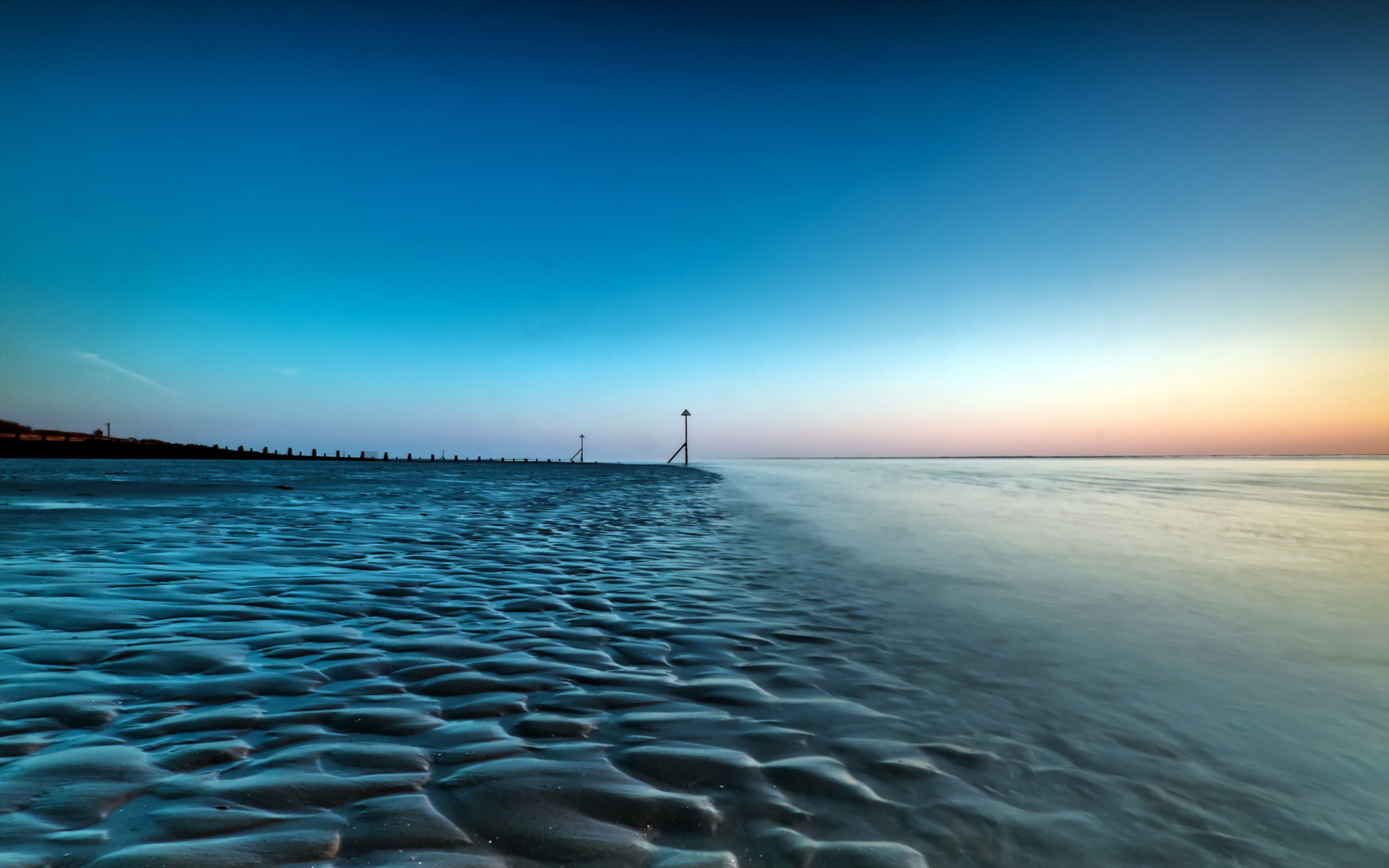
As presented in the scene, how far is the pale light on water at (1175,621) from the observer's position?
3662mm

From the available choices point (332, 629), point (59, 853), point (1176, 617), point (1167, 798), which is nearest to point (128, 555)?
point (332, 629)

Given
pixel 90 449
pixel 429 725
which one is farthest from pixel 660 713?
pixel 90 449

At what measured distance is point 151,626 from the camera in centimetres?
513

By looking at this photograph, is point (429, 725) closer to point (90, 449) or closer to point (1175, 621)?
point (1175, 621)

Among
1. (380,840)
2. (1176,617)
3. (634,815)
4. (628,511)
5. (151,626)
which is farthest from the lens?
(628,511)

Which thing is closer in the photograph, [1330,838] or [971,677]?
[1330,838]

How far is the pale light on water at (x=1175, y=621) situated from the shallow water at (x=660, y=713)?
0.05 m

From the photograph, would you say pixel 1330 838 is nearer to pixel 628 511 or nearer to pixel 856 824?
pixel 856 824

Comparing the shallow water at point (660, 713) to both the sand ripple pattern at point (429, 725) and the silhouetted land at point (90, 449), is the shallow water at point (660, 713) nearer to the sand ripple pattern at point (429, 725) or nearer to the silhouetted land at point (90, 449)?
the sand ripple pattern at point (429, 725)

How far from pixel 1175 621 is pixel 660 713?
590cm

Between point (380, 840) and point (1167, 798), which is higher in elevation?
point (380, 840)

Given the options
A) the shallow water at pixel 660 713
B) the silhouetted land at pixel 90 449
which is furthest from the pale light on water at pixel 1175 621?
the silhouetted land at pixel 90 449

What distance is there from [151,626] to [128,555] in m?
4.62

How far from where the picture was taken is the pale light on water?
366 cm
